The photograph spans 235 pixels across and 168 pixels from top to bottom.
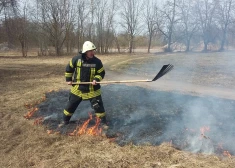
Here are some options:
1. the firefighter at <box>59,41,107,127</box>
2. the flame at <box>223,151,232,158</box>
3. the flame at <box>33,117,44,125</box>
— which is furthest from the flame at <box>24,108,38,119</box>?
the flame at <box>223,151,232,158</box>

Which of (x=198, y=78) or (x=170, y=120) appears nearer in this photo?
(x=170, y=120)

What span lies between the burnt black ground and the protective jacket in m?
0.73

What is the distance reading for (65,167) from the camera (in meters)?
3.21

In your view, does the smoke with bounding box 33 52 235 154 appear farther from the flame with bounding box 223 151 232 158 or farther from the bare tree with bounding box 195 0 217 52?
the bare tree with bounding box 195 0 217 52

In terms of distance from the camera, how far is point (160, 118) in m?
4.90

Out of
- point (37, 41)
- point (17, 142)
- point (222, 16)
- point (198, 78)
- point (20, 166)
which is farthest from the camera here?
point (37, 41)

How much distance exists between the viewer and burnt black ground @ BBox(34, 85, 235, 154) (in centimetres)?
393

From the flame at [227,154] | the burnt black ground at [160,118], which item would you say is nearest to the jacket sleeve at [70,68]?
the burnt black ground at [160,118]

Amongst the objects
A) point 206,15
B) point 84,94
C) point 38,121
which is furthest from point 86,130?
point 206,15

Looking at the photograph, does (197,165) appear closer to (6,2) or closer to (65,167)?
(65,167)

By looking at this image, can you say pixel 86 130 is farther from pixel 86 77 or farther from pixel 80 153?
pixel 86 77

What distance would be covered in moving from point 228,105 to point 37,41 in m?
29.3

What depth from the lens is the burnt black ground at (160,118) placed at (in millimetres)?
3932

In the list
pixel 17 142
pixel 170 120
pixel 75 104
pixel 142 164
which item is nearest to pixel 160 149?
pixel 142 164
